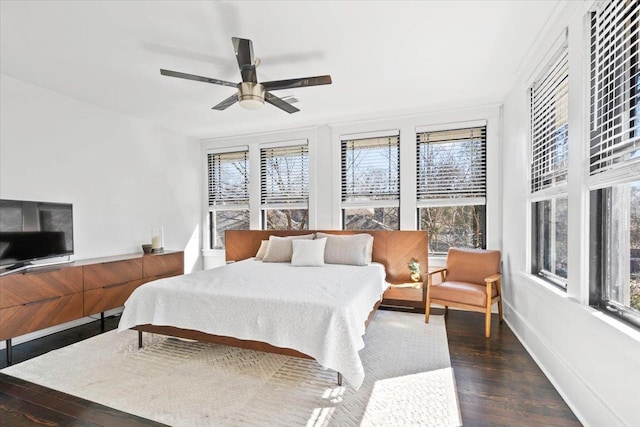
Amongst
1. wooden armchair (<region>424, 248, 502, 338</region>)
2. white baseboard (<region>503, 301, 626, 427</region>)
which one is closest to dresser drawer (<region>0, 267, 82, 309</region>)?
wooden armchair (<region>424, 248, 502, 338</region>)

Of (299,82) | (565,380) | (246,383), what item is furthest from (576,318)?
(299,82)

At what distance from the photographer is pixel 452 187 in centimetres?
426

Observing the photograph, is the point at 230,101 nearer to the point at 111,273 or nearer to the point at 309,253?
the point at 309,253

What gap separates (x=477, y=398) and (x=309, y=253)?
2.38 metres

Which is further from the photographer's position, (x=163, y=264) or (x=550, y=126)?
(x=163, y=264)

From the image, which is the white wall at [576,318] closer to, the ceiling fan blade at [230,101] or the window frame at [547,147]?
the window frame at [547,147]

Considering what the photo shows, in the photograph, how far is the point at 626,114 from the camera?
1632mm

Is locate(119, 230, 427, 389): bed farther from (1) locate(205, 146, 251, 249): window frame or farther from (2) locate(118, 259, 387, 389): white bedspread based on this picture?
(1) locate(205, 146, 251, 249): window frame

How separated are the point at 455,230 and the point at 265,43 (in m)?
3.47

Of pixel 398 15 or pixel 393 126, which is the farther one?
pixel 393 126

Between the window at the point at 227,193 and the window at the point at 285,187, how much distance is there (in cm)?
40

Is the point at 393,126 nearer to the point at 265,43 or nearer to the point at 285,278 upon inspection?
the point at 265,43

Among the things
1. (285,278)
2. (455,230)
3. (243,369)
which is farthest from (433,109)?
(243,369)

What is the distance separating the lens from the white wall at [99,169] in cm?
321
